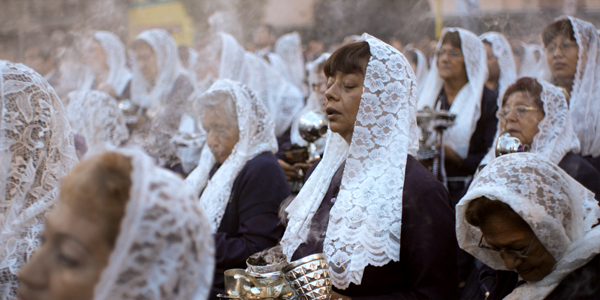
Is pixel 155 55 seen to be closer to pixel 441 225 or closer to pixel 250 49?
pixel 250 49

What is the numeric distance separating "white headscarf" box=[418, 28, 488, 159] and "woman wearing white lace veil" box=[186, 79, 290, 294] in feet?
5.45

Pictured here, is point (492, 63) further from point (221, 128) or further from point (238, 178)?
point (238, 178)

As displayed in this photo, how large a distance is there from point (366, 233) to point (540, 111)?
1.63 m

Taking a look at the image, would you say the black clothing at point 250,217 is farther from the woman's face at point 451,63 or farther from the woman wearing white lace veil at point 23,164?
the woman's face at point 451,63

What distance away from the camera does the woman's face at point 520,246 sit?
1.99m

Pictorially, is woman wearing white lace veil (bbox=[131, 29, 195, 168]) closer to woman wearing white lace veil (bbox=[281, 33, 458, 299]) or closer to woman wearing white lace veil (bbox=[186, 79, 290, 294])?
woman wearing white lace veil (bbox=[186, 79, 290, 294])

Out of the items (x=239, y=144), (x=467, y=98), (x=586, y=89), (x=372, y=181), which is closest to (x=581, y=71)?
(x=586, y=89)

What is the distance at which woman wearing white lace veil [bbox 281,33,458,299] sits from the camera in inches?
76.5

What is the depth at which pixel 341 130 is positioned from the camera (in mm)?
2309

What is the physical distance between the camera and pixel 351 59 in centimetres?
225

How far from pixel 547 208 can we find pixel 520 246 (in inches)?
7.7

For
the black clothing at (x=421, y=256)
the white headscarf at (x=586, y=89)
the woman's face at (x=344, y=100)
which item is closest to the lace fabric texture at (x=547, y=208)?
the black clothing at (x=421, y=256)

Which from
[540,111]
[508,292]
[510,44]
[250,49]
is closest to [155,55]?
[250,49]

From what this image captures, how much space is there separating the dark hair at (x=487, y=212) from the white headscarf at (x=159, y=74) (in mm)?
4319
